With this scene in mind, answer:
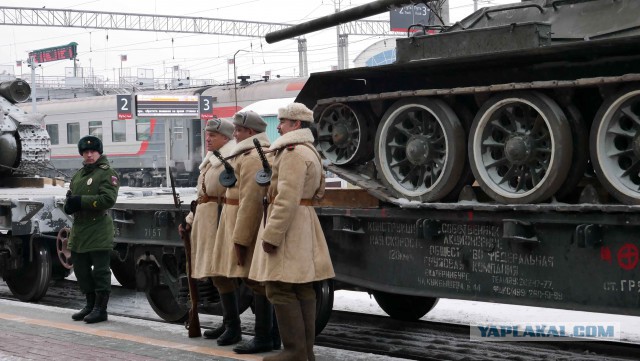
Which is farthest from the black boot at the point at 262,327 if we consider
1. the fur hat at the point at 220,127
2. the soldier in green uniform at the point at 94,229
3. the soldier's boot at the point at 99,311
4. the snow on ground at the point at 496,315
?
the snow on ground at the point at 496,315

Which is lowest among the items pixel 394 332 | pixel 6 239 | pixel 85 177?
pixel 394 332

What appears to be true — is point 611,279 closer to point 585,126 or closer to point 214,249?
point 585,126

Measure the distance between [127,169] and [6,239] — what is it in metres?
27.5

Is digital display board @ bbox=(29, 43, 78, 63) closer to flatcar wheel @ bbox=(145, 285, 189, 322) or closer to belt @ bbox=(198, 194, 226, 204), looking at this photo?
flatcar wheel @ bbox=(145, 285, 189, 322)

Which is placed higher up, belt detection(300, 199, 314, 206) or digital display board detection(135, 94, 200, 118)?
digital display board detection(135, 94, 200, 118)

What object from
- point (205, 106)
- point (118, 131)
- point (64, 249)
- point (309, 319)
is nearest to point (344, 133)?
point (309, 319)

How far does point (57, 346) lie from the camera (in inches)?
332

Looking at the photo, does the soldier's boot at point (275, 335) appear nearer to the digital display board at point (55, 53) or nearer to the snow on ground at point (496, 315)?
the snow on ground at point (496, 315)

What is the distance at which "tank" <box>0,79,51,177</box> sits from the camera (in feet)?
52.0

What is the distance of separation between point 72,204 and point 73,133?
32811mm

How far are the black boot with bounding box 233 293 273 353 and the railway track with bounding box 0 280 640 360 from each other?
3.77 ft

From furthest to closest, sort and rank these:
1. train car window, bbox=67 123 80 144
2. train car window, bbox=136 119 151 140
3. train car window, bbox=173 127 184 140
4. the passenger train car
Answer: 1. train car window, bbox=67 123 80 144
2. train car window, bbox=136 119 151 140
3. train car window, bbox=173 127 184 140
4. the passenger train car

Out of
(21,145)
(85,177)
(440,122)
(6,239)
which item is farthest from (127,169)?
(440,122)
